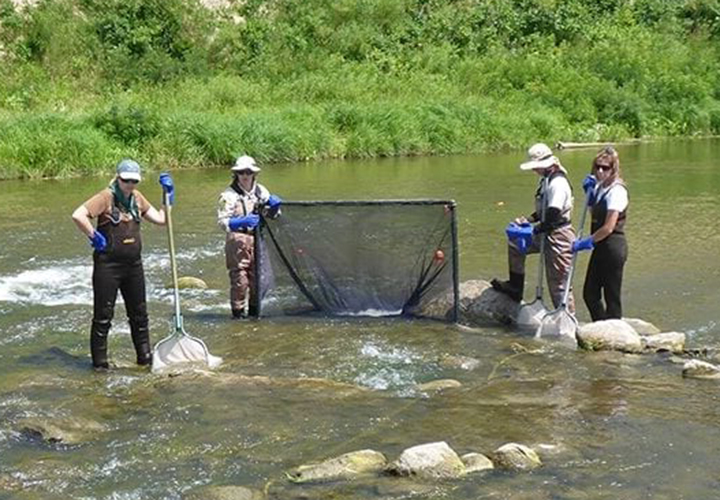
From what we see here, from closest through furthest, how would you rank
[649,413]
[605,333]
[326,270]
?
[649,413] < [605,333] < [326,270]

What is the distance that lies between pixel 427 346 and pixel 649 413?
109 inches

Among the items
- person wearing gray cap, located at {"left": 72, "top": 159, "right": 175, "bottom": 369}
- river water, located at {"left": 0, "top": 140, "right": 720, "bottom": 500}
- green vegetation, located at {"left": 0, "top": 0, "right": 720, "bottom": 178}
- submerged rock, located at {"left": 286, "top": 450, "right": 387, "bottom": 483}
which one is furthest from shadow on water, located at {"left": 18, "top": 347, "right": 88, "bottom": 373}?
green vegetation, located at {"left": 0, "top": 0, "right": 720, "bottom": 178}

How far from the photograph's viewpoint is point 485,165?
99.2ft

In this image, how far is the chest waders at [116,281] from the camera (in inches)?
387

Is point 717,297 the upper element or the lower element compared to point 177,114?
lower

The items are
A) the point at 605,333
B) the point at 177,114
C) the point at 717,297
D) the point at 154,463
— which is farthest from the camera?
the point at 177,114

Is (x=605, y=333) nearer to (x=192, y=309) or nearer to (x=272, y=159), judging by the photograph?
(x=192, y=309)

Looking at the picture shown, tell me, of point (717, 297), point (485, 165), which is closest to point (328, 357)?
point (717, 297)

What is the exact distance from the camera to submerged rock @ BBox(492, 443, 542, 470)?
24.1 ft

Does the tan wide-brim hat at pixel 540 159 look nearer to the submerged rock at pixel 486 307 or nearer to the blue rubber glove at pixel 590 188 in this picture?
the blue rubber glove at pixel 590 188

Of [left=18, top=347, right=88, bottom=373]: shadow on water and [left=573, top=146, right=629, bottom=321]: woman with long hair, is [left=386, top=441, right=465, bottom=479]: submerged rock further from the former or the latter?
[left=18, top=347, right=88, bottom=373]: shadow on water

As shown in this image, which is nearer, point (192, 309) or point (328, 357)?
point (328, 357)

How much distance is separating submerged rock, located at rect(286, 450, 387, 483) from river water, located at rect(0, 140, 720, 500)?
13 cm

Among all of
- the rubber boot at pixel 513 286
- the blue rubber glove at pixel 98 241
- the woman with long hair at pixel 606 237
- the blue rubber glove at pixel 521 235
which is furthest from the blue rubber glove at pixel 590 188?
the blue rubber glove at pixel 98 241
